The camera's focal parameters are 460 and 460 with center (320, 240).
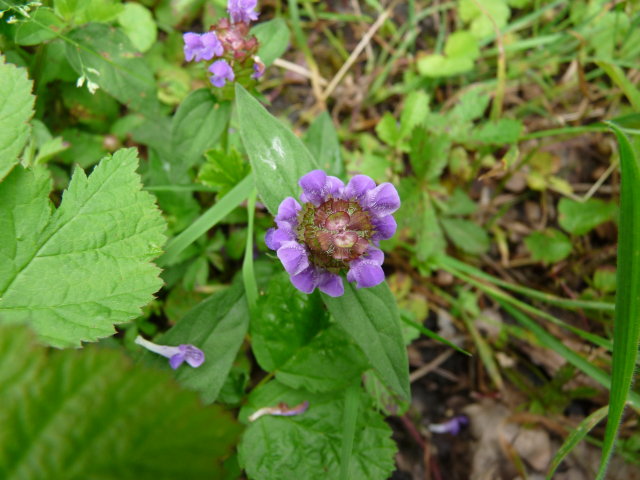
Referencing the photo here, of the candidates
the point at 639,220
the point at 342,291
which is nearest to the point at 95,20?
the point at 342,291

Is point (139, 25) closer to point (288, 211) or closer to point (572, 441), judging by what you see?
point (288, 211)

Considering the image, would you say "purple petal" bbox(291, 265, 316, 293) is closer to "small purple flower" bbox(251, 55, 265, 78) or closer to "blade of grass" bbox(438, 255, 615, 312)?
"small purple flower" bbox(251, 55, 265, 78)

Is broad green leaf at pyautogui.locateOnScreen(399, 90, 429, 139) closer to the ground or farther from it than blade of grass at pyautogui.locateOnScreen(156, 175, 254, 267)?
farther from it

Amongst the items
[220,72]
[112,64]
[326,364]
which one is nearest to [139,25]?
[112,64]

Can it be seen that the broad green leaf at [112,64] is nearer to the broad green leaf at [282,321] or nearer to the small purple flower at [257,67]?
the small purple flower at [257,67]

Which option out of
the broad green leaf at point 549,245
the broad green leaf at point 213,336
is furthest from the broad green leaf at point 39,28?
the broad green leaf at point 549,245

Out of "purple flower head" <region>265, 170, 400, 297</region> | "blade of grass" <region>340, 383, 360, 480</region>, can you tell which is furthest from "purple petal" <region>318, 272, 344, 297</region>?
"blade of grass" <region>340, 383, 360, 480</region>

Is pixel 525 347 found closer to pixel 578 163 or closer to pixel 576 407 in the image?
pixel 576 407
